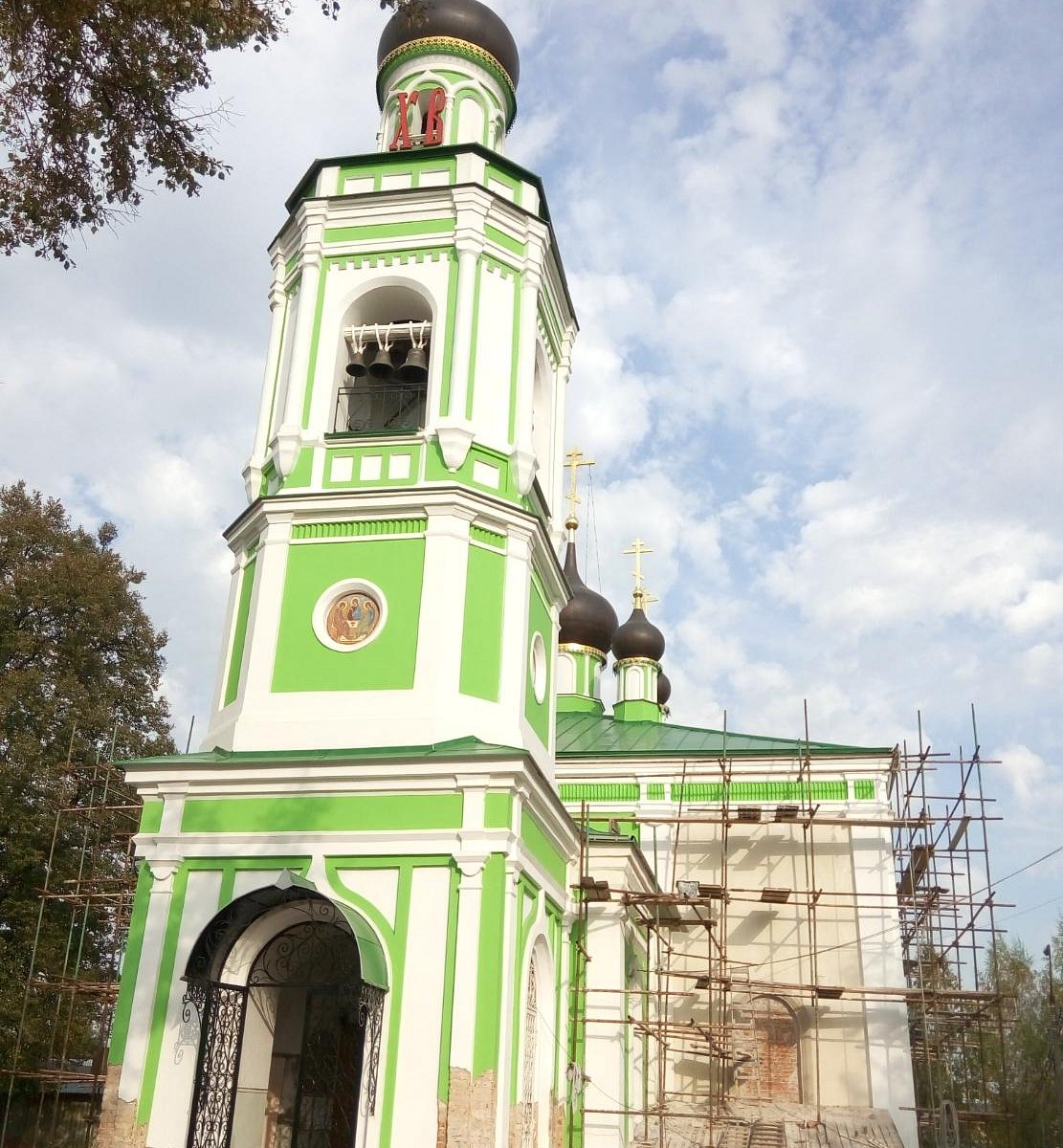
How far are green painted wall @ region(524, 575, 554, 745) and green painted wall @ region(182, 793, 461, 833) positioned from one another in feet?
5.90

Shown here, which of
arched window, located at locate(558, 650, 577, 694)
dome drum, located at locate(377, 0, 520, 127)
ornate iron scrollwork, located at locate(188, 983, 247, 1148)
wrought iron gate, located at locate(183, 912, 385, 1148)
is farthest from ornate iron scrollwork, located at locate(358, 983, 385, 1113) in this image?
arched window, located at locate(558, 650, 577, 694)

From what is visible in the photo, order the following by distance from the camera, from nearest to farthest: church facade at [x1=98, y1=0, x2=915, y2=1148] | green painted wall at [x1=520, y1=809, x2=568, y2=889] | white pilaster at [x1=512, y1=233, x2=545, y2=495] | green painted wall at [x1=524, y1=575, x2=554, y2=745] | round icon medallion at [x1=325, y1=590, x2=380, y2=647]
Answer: church facade at [x1=98, y1=0, x2=915, y2=1148] < green painted wall at [x1=520, y1=809, x2=568, y2=889] < round icon medallion at [x1=325, y1=590, x2=380, y2=647] < green painted wall at [x1=524, y1=575, x2=554, y2=745] < white pilaster at [x1=512, y1=233, x2=545, y2=495]

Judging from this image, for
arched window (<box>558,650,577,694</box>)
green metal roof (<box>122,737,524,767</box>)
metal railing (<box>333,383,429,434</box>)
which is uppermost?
arched window (<box>558,650,577,694</box>)

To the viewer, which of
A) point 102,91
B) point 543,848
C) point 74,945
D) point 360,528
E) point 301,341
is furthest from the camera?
point 74,945

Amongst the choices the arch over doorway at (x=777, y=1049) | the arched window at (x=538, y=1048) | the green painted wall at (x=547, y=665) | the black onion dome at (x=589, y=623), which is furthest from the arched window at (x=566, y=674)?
the arched window at (x=538, y=1048)

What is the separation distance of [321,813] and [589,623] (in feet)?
45.4

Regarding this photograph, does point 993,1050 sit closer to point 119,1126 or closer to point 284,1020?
point 284,1020

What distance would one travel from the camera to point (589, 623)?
76.9 ft

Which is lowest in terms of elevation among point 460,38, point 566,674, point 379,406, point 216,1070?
point 216,1070

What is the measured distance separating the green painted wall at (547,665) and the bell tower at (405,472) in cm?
4

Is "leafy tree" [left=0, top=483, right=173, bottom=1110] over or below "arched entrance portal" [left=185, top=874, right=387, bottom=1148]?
over

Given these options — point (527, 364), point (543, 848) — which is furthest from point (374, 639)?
point (527, 364)

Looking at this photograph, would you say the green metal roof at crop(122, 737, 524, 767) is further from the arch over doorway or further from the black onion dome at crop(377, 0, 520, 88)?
the black onion dome at crop(377, 0, 520, 88)

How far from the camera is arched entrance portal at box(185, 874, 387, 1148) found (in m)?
9.35
